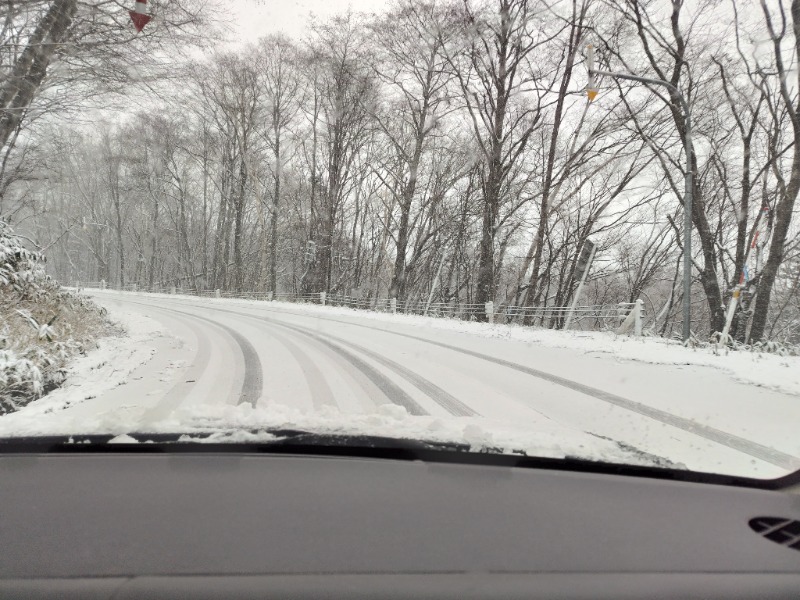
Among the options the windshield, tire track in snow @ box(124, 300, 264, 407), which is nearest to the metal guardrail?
the windshield

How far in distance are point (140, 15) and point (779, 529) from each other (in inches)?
428

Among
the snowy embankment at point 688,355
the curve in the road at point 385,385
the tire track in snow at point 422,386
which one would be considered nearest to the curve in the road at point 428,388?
the tire track in snow at point 422,386

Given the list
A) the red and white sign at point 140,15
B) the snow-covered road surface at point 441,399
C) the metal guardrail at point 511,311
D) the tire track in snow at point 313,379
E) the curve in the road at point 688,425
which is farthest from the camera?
the metal guardrail at point 511,311

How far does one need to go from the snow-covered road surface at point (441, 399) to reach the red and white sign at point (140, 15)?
5936mm

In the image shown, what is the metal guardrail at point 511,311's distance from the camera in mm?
13797

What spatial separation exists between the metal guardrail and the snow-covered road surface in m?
6.07

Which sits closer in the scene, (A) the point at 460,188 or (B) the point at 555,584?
(B) the point at 555,584

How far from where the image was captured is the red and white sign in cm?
802

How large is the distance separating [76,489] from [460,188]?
26457 mm

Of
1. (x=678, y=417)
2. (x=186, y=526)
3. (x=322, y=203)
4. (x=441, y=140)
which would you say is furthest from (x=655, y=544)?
(x=322, y=203)

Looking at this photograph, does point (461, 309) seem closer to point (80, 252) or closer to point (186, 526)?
point (186, 526)

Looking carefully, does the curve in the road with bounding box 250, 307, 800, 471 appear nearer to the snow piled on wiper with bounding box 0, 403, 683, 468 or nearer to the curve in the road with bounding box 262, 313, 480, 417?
the snow piled on wiper with bounding box 0, 403, 683, 468

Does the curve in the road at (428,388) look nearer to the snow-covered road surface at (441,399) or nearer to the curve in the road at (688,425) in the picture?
the snow-covered road surface at (441,399)

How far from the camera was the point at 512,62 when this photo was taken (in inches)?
700
